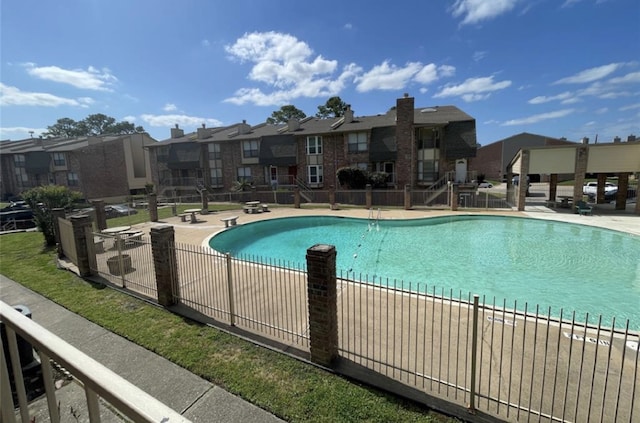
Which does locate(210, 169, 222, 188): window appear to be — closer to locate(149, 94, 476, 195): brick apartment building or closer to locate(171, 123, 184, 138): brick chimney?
locate(149, 94, 476, 195): brick apartment building

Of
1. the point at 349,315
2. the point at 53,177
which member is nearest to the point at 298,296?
the point at 349,315

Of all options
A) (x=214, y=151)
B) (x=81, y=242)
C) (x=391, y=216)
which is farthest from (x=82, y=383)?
(x=214, y=151)

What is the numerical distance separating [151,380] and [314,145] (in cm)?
3024

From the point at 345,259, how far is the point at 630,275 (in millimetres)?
9433

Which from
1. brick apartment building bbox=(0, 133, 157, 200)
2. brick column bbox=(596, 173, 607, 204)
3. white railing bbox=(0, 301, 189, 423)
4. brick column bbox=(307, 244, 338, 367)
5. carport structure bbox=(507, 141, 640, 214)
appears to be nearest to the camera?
white railing bbox=(0, 301, 189, 423)

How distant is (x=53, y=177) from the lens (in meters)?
41.9

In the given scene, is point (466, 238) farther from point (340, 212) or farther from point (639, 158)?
point (639, 158)

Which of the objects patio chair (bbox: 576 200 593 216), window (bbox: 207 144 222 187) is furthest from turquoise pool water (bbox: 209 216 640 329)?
window (bbox: 207 144 222 187)

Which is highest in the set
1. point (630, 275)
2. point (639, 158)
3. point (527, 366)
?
point (639, 158)

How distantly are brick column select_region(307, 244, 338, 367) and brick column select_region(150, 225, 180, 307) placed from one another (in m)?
3.85

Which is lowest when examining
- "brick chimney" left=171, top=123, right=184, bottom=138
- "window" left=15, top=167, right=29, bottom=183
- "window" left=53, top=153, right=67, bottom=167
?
"window" left=15, top=167, right=29, bottom=183

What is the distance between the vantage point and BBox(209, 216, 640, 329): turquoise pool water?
8.84 meters

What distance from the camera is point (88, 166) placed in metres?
39.2

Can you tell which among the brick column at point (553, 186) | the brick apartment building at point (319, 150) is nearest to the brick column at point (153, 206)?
the brick apartment building at point (319, 150)
